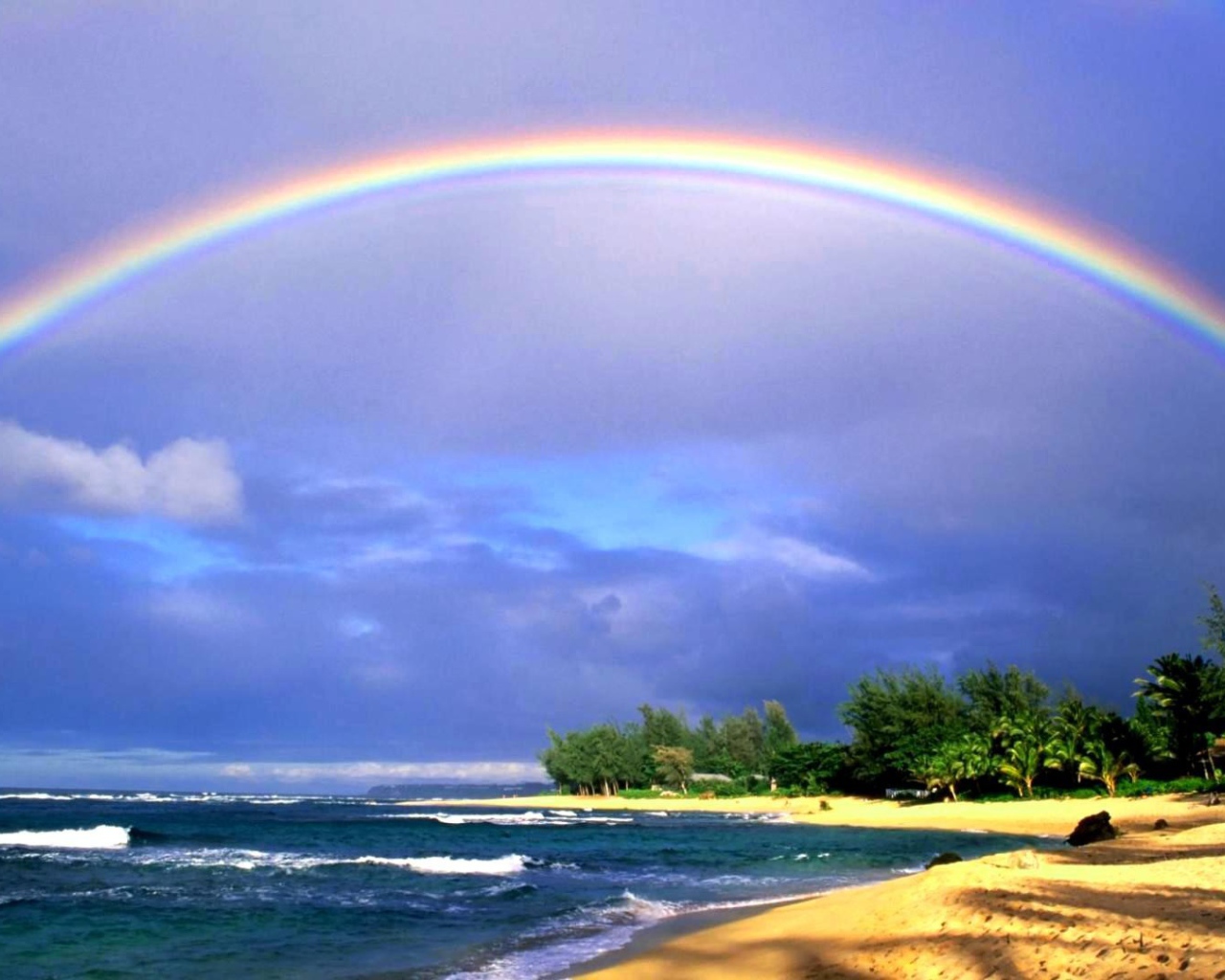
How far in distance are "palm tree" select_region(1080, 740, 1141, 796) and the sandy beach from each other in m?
39.3

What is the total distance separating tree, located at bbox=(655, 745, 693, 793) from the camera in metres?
140

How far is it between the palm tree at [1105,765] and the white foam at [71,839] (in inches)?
2335

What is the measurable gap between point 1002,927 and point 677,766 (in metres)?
132

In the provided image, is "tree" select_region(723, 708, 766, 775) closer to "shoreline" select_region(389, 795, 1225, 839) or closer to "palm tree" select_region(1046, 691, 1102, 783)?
"shoreline" select_region(389, 795, 1225, 839)

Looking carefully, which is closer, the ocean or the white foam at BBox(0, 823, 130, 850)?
the ocean

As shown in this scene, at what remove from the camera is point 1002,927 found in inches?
528

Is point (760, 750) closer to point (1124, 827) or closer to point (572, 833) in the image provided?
point (572, 833)

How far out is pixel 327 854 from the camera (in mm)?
46438

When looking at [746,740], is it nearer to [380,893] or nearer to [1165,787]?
[1165,787]

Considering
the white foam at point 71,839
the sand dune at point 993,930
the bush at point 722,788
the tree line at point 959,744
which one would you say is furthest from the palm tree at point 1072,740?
the bush at point 722,788

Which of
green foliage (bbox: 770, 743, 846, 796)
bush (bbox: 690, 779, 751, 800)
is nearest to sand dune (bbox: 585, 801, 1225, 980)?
green foliage (bbox: 770, 743, 846, 796)

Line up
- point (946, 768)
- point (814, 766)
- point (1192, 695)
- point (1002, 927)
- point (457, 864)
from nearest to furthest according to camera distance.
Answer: point (1002, 927)
point (457, 864)
point (1192, 695)
point (946, 768)
point (814, 766)

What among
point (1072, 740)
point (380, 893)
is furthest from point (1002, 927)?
point (1072, 740)

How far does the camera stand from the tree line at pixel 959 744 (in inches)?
2224
